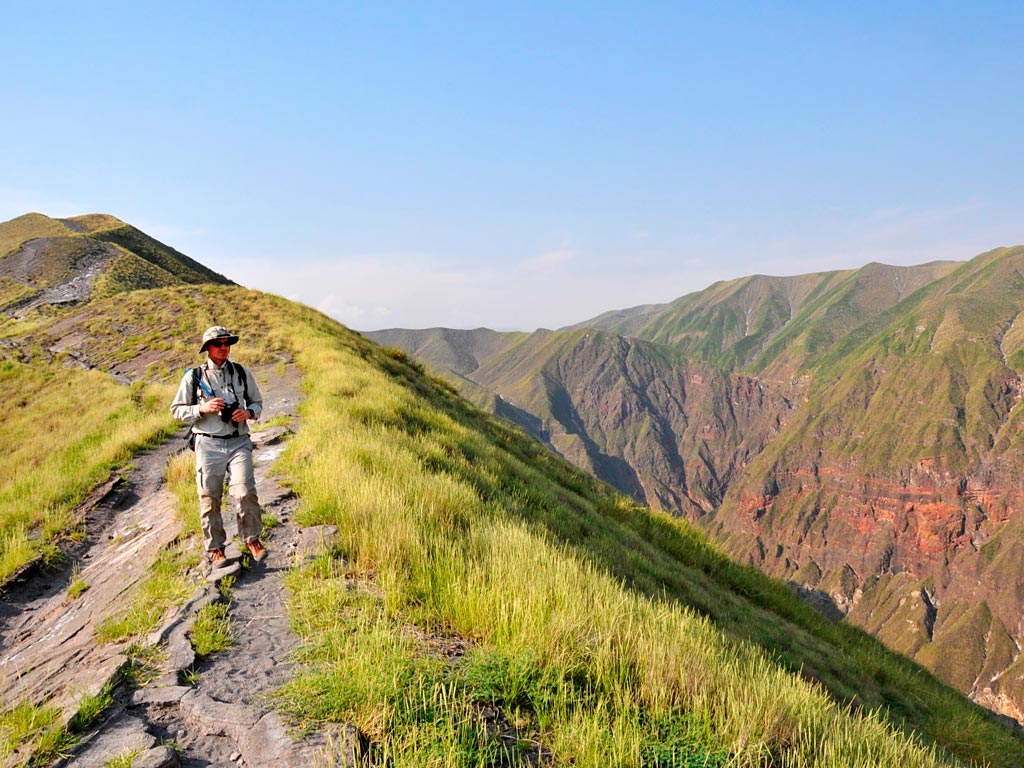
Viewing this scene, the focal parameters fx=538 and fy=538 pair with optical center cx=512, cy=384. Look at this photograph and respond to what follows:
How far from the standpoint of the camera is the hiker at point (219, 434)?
19.8 feet

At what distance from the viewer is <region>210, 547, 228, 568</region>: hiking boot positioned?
5.69m

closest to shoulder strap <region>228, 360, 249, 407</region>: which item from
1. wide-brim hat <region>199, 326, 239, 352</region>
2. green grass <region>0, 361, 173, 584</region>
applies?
wide-brim hat <region>199, 326, 239, 352</region>

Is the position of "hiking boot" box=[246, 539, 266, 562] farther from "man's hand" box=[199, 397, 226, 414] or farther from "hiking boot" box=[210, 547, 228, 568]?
"man's hand" box=[199, 397, 226, 414]

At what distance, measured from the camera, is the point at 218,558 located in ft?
18.9

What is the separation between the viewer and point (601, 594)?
4543mm

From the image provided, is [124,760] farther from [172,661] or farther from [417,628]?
[417,628]

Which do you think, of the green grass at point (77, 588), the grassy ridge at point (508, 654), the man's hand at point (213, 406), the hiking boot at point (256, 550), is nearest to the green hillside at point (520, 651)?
the grassy ridge at point (508, 654)

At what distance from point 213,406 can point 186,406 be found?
44cm

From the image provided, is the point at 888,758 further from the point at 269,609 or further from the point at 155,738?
the point at 269,609

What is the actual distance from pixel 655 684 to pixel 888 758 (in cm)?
139

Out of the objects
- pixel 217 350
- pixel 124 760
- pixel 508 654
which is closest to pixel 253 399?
pixel 217 350

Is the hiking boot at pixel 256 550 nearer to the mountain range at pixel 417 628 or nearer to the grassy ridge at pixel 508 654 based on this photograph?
the mountain range at pixel 417 628

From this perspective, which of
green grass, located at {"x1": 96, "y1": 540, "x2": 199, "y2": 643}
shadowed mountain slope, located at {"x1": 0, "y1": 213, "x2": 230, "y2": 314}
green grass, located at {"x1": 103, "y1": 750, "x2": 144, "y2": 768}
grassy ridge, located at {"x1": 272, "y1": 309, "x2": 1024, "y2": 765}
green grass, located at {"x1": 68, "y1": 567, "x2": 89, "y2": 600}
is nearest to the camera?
green grass, located at {"x1": 103, "y1": 750, "x2": 144, "y2": 768}

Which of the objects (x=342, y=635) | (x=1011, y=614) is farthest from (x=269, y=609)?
(x=1011, y=614)
